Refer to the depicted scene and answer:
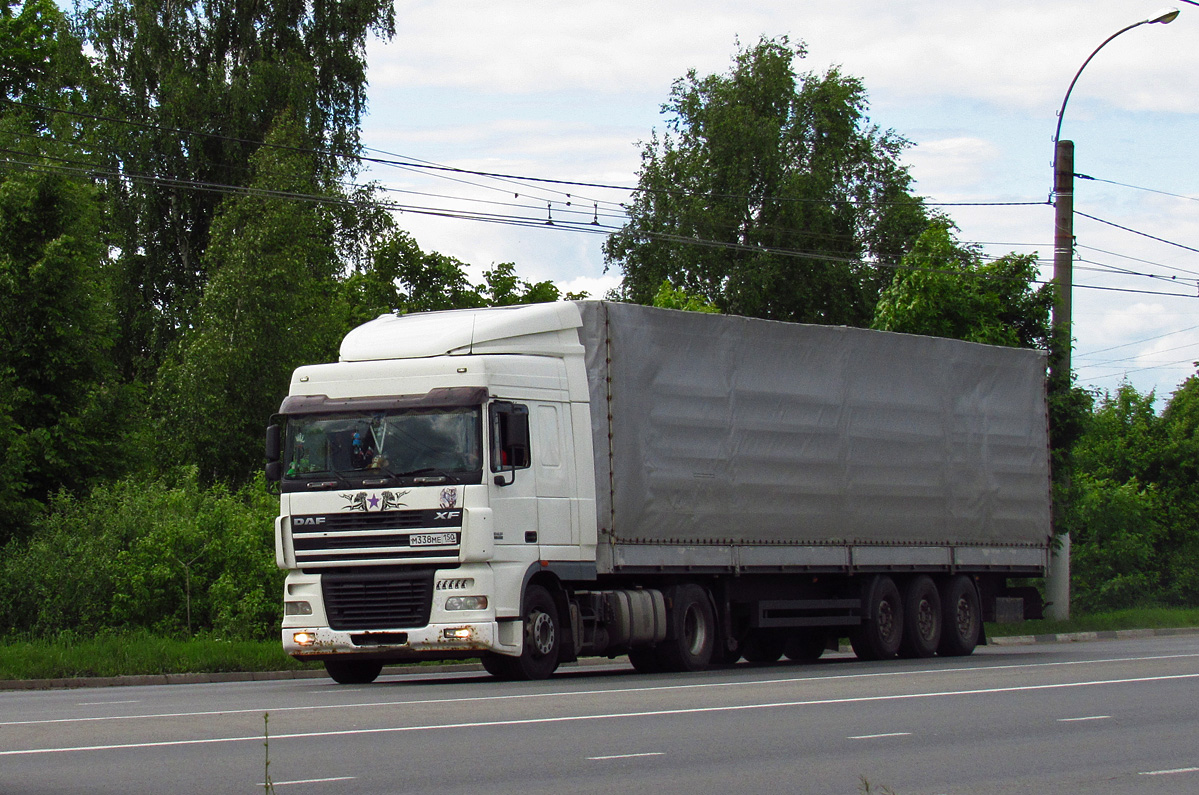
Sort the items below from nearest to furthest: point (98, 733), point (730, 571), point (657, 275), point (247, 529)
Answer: point (98, 733) → point (730, 571) → point (247, 529) → point (657, 275)

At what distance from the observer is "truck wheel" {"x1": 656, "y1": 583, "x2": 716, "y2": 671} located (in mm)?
18516

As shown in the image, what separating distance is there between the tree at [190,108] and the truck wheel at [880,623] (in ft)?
80.9

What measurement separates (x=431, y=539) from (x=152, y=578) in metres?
8.91

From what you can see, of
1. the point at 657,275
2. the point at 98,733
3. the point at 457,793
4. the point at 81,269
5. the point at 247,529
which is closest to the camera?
the point at 457,793

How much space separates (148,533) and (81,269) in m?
7.87

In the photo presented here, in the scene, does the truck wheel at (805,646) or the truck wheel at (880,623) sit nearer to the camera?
the truck wheel at (880,623)

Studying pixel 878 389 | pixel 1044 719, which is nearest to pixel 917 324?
pixel 878 389

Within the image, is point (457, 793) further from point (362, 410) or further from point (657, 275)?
point (657, 275)

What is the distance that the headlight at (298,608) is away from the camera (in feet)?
55.3

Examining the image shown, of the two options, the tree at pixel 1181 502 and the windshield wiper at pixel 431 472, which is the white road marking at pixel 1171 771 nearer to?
the windshield wiper at pixel 431 472

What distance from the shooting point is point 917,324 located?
31422 millimetres

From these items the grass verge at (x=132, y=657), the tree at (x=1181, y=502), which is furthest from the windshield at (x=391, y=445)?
the tree at (x=1181, y=502)

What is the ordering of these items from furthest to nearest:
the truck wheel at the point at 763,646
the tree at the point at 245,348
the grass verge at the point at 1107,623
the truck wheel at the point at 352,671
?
the tree at the point at 245,348 < the grass verge at the point at 1107,623 < the truck wheel at the point at 763,646 < the truck wheel at the point at 352,671

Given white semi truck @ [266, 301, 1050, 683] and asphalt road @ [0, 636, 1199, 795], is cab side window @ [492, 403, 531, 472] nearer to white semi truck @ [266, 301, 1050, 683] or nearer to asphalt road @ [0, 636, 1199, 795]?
white semi truck @ [266, 301, 1050, 683]
